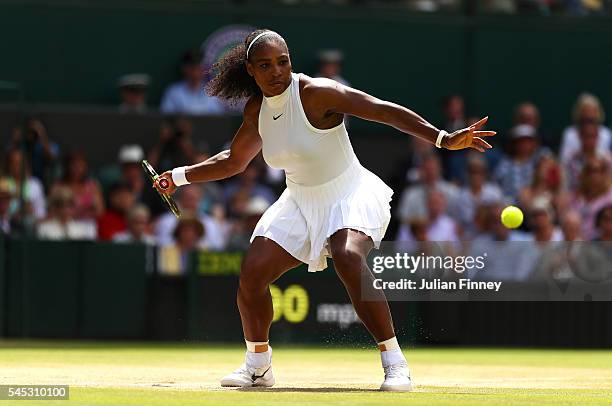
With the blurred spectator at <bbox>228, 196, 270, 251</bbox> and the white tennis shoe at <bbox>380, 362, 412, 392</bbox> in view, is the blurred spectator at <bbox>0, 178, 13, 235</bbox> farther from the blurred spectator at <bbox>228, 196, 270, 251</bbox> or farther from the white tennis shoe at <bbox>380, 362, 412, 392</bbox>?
the white tennis shoe at <bbox>380, 362, 412, 392</bbox>

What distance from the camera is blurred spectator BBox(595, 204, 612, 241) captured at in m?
13.7

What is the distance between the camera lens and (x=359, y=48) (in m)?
17.6

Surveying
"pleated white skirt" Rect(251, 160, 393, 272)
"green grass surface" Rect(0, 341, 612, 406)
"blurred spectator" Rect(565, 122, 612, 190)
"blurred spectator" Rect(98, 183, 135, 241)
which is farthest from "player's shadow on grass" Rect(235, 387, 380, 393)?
"blurred spectator" Rect(565, 122, 612, 190)

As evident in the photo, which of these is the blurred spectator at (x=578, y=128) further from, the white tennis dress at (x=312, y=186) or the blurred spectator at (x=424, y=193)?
the white tennis dress at (x=312, y=186)

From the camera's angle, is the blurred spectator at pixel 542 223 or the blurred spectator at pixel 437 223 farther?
the blurred spectator at pixel 437 223

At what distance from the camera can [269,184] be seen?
15.4m

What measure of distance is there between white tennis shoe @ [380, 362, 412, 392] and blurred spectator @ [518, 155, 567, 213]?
7.13 meters

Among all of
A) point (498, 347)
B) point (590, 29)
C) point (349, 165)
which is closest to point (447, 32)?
point (590, 29)

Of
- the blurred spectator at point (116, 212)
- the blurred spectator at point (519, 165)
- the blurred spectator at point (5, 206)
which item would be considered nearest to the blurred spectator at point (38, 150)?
the blurred spectator at point (5, 206)

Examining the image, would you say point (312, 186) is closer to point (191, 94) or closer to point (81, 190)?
point (81, 190)

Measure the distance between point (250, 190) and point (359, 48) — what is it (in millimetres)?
3424

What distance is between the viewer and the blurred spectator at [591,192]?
1436 cm

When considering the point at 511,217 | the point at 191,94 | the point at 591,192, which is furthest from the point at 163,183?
the point at 191,94

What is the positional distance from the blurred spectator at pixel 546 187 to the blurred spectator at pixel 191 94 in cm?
360
